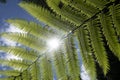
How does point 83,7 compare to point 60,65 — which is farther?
point 83,7

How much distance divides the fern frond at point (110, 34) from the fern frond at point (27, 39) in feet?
1.85

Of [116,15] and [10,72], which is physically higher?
[116,15]

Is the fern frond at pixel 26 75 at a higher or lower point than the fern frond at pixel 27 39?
lower

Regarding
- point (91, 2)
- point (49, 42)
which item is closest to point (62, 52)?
point (49, 42)

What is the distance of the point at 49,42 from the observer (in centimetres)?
271

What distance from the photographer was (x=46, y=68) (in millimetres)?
2648

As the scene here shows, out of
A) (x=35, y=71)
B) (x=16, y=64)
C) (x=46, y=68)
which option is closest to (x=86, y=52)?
(x=46, y=68)

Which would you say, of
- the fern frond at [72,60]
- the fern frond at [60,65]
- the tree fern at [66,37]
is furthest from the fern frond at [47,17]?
the fern frond at [60,65]

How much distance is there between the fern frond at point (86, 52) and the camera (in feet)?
8.42

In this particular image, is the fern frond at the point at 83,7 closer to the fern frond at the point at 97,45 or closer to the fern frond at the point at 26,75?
the fern frond at the point at 97,45

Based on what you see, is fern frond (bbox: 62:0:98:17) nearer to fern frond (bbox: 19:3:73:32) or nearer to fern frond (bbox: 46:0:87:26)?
fern frond (bbox: 46:0:87:26)

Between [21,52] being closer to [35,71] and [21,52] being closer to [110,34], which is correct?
[35,71]

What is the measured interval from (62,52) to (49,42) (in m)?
0.15

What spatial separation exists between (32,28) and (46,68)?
14.6 inches
